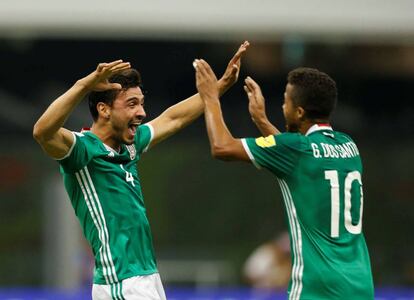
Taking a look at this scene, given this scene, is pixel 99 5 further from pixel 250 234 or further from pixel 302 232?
pixel 302 232

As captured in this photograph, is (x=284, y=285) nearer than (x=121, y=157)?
No

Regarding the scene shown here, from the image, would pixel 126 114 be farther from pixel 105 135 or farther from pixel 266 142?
pixel 266 142

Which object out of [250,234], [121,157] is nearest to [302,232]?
[121,157]

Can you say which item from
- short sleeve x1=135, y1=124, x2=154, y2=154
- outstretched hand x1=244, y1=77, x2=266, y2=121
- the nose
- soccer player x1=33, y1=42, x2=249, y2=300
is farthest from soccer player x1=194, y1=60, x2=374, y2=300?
short sleeve x1=135, y1=124, x2=154, y2=154

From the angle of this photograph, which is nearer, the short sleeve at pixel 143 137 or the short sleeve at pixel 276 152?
the short sleeve at pixel 276 152

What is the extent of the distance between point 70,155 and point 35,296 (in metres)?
7.64

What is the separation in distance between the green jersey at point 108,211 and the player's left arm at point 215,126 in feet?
2.38

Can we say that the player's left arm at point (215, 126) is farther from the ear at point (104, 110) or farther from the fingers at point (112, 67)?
the ear at point (104, 110)

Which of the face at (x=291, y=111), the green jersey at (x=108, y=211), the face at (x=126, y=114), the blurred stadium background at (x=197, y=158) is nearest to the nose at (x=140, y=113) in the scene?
the face at (x=126, y=114)

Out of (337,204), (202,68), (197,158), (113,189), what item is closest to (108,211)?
(113,189)

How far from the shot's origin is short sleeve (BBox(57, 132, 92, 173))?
7844 mm

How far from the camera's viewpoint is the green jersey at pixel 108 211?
7957mm

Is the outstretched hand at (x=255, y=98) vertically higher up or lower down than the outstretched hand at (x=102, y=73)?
lower down

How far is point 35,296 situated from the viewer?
15219 millimetres
